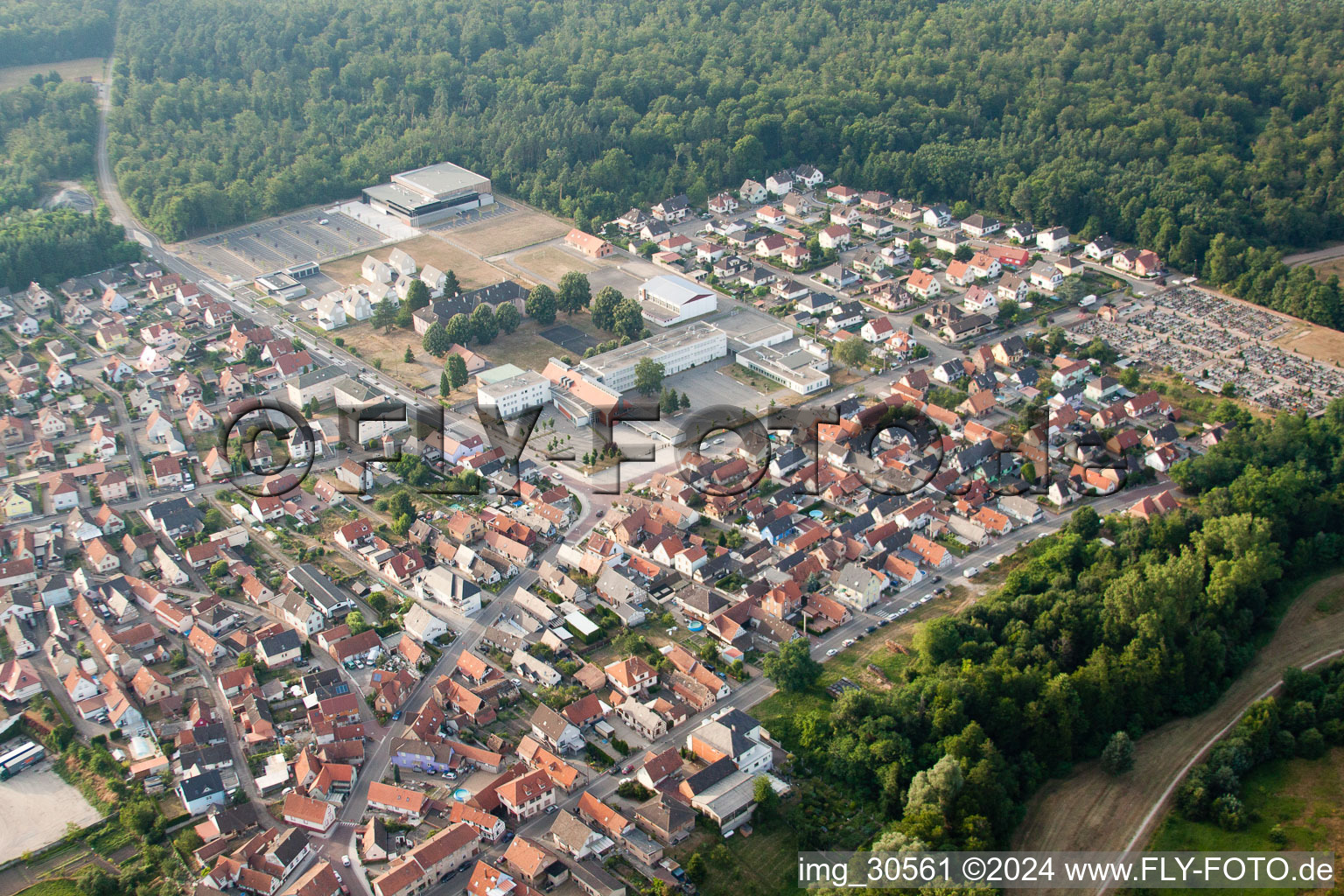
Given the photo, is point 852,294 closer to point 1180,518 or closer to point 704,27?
point 1180,518

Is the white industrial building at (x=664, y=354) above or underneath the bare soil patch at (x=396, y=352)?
above

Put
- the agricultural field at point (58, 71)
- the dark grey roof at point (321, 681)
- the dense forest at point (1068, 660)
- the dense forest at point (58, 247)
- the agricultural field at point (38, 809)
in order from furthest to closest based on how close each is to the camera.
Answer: the agricultural field at point (58, 71) < the dense forest at point (58, 247) < the dark grey roof at point (321, 681) < the dense forest at point (1068, 660) < the agricultural field at point (38, 809)

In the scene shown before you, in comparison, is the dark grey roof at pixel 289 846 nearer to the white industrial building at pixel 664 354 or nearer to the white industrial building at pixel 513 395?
the white industrial building at pixel 513 395

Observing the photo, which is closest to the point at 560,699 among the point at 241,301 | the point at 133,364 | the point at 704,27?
the point at 133,364

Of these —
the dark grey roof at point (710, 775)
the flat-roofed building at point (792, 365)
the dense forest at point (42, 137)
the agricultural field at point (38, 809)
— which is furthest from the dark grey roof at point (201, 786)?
the dense forest at point (42, 137)

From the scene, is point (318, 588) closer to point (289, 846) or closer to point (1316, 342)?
point (289, 846)

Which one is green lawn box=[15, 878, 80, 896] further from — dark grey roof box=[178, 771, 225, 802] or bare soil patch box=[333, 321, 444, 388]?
bare soil patch box=[333, 321, 444, 388]

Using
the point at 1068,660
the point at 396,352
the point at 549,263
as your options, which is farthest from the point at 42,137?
the point at 1068,660

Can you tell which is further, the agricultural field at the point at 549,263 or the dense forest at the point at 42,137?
the dense forest at the point at 42,137
